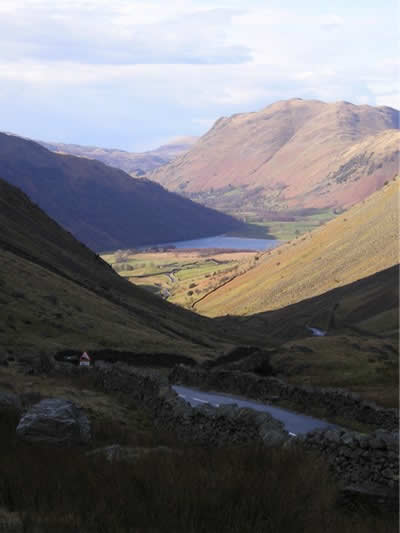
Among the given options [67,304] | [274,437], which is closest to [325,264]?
[67,304]

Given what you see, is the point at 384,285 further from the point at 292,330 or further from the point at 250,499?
the point at 250,499

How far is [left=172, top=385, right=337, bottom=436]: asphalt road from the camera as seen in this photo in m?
22.1

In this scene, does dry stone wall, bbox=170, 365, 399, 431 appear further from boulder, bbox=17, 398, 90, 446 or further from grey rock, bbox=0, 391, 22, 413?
boulder, bbox=17, 398, 90, 446

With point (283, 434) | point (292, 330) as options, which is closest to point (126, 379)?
point (283, 434)

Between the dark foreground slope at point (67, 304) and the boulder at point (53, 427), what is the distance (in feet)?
71.3

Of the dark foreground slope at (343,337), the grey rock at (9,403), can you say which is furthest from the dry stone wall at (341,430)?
the grey rock at (9,403)

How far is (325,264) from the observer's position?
5940 inches

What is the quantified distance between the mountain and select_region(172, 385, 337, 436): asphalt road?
107m

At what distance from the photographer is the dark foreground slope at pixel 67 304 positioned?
4481 cm

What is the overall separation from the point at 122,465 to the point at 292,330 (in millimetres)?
100401

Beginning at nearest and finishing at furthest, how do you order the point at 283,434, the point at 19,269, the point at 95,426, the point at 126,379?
the point at 283,434 → the point at 95,426 → the point at 126,379 → the point at 19,269

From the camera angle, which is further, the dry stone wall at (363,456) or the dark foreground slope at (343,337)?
the dark foreground slope at (343,337)

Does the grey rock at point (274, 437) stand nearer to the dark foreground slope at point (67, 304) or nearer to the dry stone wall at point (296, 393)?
the dry stone wall at point (296, 393)

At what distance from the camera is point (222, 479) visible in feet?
28.6
